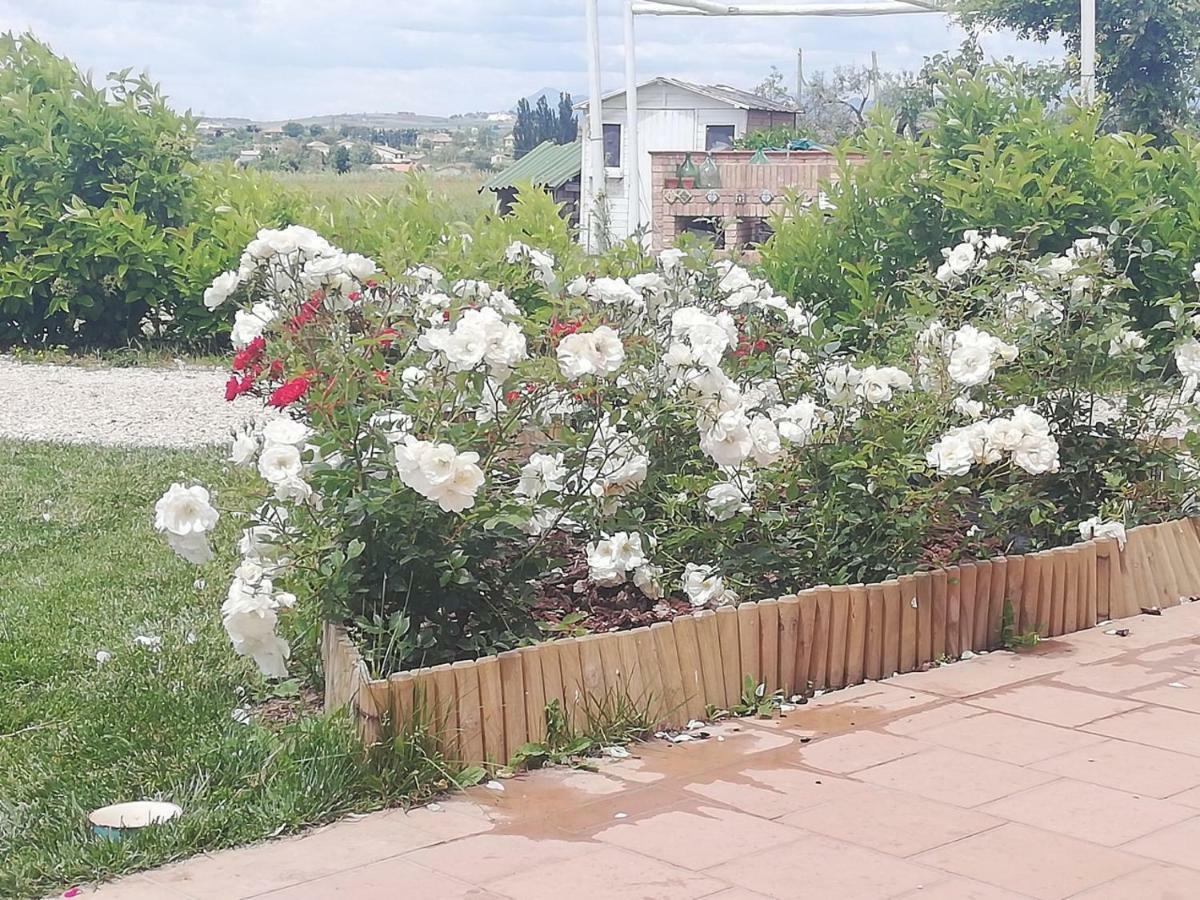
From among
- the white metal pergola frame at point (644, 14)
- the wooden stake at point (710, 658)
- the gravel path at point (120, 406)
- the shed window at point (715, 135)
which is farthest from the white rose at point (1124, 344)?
the shed window at point (715, 135)

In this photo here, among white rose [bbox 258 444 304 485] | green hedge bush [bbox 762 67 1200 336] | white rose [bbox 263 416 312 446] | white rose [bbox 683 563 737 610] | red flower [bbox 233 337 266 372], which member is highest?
green hedge bush [bbox 762 67 1200 336]

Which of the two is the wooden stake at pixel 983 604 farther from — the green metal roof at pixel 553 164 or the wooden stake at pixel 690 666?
the green metal roof at pixel 553 164

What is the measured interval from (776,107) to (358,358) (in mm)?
45562

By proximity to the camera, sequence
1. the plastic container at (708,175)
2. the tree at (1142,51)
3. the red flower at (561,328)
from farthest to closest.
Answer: the tree at (1142,51) → the plastic container at (708,175) → the red flower at (561,328)

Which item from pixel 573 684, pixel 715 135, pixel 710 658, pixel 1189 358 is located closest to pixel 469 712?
pixel 573 684

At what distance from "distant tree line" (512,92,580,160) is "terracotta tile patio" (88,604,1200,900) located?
4396 cm

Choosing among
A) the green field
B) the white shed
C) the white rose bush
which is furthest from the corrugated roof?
the white rose bush

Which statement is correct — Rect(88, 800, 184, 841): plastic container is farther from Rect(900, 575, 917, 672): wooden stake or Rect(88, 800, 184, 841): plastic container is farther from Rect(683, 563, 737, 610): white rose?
Rect(900, 575, 917, 672): wooden stake

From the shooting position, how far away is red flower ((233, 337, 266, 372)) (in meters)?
4.00

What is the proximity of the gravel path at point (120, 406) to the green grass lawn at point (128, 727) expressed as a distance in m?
2.16

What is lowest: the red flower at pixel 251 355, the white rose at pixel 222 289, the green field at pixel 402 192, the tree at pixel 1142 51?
the red flower at pixel 251 355

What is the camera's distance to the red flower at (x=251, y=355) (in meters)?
4.00

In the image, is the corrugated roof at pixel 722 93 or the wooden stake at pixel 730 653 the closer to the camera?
the wooden stake at pixel 730 653

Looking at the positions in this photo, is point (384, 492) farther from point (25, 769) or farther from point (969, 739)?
point (969, 739)
